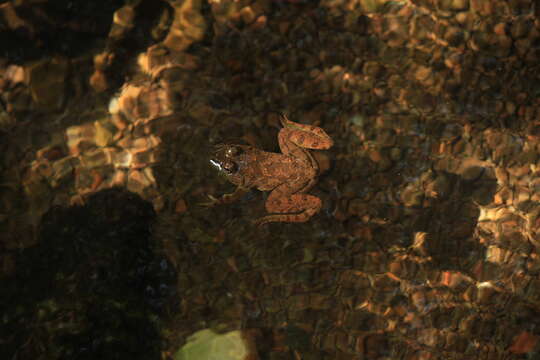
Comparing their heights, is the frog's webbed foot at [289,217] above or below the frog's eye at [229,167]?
below

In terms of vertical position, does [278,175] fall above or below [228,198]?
above

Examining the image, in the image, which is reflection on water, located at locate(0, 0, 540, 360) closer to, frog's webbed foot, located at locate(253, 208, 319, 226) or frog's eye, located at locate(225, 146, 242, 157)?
frog's webbed foot, located at locate(253, 208, 319, 226)

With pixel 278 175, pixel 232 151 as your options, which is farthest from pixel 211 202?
pixel 278 175

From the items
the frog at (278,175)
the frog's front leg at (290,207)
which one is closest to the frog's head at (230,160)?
the frog at (278,175)

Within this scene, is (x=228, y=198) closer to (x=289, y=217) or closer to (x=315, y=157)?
(x=289, y=217)

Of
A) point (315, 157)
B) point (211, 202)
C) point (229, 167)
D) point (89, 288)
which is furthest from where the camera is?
point (315, 157)

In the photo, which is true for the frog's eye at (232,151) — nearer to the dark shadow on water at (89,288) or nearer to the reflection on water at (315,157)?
the reflection on water at (315,157)

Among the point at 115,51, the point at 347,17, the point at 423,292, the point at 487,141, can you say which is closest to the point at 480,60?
the point at 487,141
